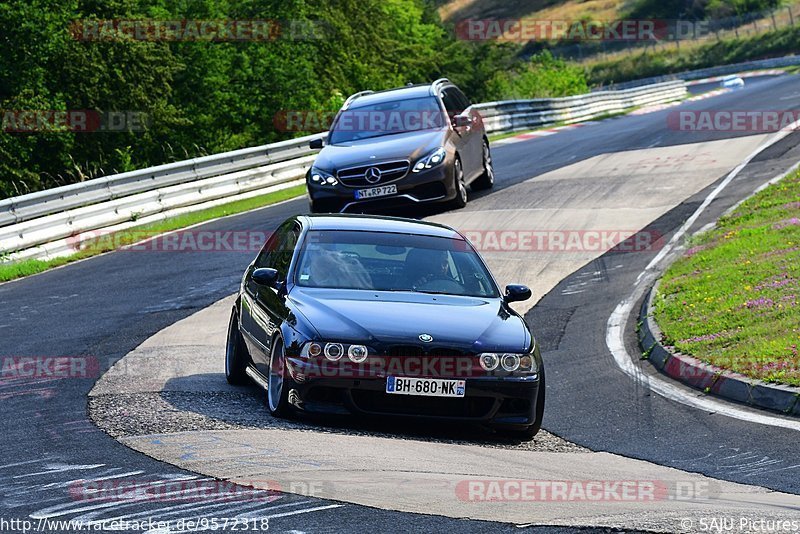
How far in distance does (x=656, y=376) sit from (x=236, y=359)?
378 cm

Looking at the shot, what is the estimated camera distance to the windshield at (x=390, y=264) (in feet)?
32.9

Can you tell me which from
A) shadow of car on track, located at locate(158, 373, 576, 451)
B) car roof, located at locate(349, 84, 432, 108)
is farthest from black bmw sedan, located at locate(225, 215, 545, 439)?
car roof, located at locate(349, 84, 432, 108)

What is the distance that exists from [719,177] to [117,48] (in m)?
17.2

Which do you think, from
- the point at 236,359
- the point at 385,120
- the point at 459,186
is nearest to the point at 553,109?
the point at 459,186

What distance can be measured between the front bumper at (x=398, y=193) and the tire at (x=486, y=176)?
338 cm

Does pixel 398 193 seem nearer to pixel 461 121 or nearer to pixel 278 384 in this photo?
pixel 461 121

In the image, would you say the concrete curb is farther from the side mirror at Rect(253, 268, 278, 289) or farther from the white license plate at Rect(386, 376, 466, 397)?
the side mirror at Rect(253, 268, 278, 289)

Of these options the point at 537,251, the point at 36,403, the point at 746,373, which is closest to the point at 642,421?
the point at 746,373

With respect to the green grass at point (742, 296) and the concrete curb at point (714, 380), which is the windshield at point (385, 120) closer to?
the green grass at point (742, 296)

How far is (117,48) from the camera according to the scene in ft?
110

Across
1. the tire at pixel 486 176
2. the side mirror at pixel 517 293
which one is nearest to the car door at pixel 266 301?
the side mirror at pixel 517 293

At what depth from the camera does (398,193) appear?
1903cm

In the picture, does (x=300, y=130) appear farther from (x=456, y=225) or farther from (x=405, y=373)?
(x=405, y=373)

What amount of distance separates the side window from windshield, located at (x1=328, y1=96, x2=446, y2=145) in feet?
28.8
